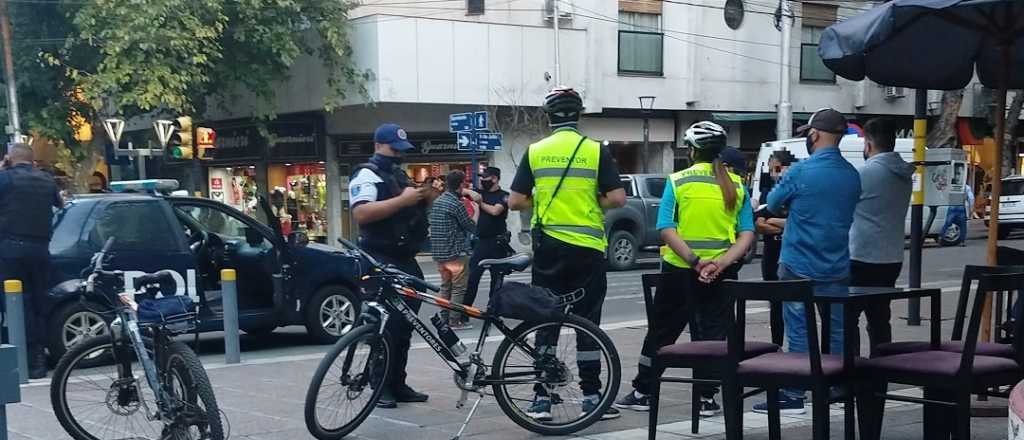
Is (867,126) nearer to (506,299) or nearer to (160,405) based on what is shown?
(506,299)

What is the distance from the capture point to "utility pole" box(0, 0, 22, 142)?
22094 mm

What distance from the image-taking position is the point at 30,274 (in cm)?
883

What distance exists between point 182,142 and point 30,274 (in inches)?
344

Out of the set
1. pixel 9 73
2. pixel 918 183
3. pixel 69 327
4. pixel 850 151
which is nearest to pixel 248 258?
pixel 69 327

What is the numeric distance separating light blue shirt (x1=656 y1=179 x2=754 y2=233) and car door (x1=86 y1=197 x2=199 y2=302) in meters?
4.89

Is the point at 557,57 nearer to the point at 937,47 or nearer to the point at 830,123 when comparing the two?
the point at 937,47

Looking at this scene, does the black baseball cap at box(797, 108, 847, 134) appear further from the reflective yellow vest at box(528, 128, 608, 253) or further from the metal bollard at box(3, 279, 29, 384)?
the metal bollard at box(3, 279, 29, 384)

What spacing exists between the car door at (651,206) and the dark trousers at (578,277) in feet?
Result: 43.3

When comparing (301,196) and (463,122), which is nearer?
(463,122)

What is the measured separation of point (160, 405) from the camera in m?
5.43

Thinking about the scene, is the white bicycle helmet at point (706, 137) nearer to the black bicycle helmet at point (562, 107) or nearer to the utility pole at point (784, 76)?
the black bicycle helmet at point (562, 107)

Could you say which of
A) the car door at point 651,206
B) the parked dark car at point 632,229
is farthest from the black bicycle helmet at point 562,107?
the car door at point 651,206

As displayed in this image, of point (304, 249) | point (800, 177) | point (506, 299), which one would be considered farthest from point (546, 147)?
point (304, 249)

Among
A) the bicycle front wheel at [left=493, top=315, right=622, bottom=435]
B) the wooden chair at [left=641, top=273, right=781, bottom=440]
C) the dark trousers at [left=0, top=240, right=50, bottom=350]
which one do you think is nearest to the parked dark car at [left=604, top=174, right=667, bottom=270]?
the dark trousers at [left=0, top=240, right=50, bottom=350]
